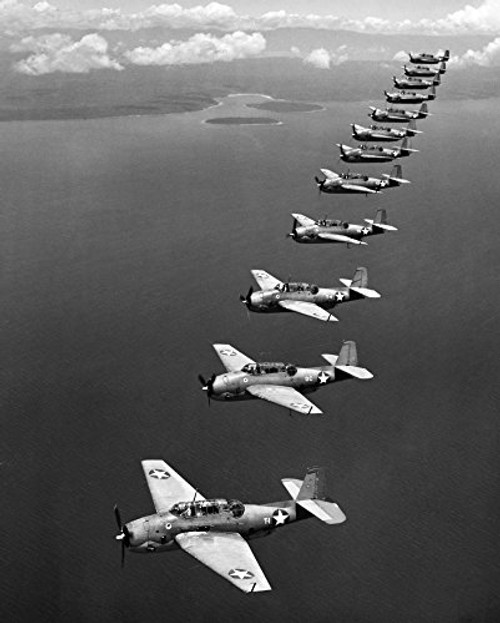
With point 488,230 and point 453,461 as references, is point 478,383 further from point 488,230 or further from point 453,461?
point 488,230

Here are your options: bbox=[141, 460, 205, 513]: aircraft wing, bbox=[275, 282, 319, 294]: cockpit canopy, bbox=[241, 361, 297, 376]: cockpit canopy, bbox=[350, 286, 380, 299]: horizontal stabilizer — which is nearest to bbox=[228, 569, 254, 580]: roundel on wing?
bbox=[141, 460, 205, 513]: aircraft wing

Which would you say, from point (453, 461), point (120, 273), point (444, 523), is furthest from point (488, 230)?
point (444, 523)

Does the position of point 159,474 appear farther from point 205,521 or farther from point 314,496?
point 314,496

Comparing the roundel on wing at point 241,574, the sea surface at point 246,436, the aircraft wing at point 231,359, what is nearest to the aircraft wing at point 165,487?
the sea surface at point 246,436

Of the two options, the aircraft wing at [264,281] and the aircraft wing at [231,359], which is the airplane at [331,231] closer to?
the aircraft wing at [264,281]

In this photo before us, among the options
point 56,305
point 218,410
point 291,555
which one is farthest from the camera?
point 56,305

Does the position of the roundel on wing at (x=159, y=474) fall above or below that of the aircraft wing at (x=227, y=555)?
above
